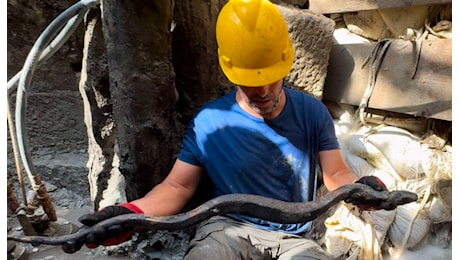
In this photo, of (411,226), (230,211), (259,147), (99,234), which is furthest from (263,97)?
(411,226)

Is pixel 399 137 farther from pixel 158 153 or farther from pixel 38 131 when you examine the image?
pixel 38 131

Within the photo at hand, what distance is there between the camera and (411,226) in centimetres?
164

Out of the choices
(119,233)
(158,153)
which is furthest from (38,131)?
(119,233)

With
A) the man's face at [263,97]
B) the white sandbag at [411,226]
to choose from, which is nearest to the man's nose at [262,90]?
the man's face at [263,97]

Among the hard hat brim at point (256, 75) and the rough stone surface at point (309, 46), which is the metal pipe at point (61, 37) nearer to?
the hard hat brim at point (256, 75)

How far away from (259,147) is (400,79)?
80cm

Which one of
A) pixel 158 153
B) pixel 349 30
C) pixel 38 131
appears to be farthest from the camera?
pixel 38 131

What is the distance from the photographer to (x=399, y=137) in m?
1.75

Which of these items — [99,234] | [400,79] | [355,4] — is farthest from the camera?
[355,4]

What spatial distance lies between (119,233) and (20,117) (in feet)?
2.31

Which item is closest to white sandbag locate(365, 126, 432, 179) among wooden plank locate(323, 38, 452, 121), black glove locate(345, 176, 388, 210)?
wooden plank locate(323, 38, 452, 121)

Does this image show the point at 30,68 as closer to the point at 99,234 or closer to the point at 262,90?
the point at 99,234

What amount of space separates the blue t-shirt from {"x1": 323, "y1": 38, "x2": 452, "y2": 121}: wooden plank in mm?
561

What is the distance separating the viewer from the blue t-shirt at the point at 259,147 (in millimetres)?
1358
